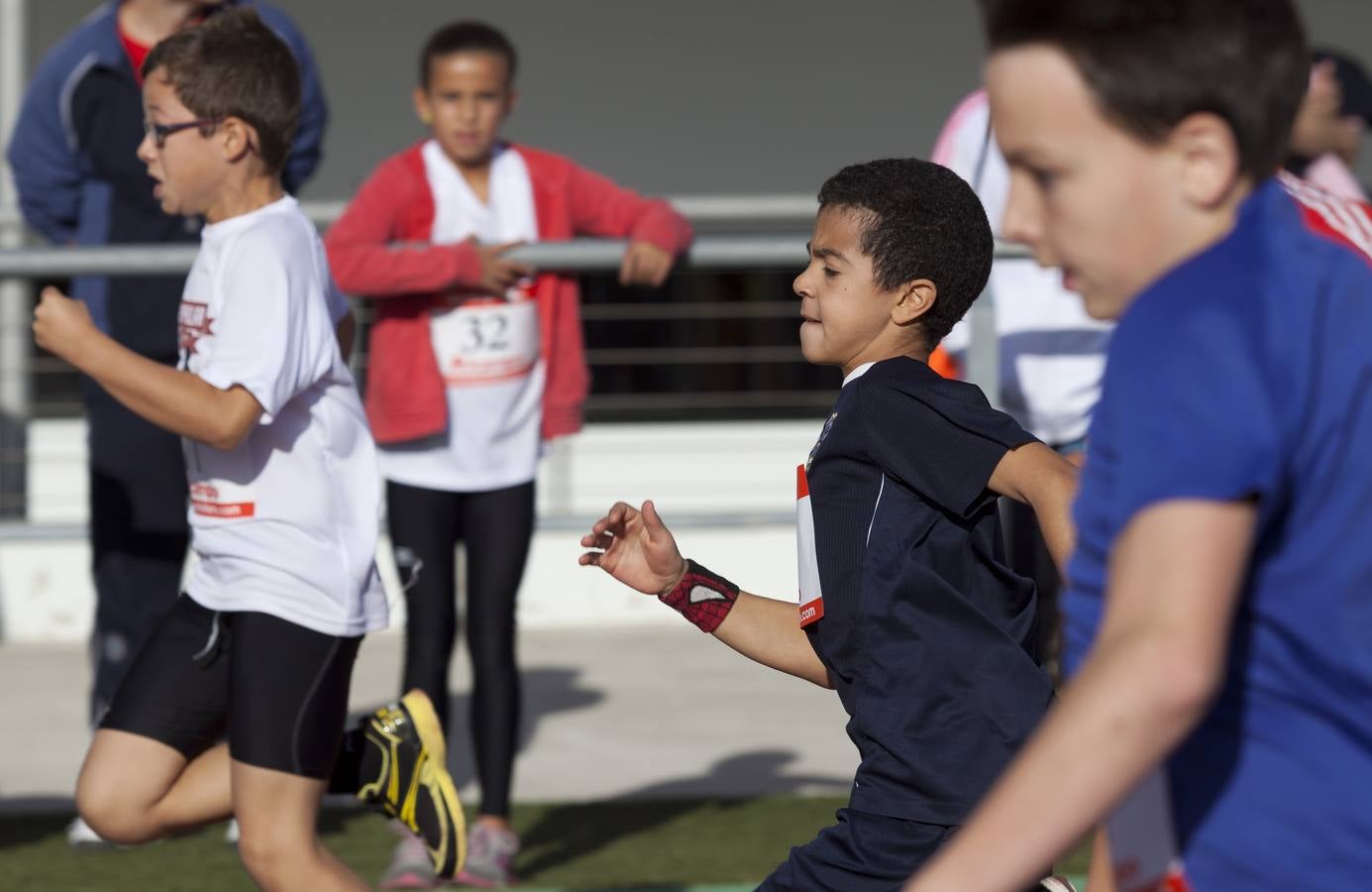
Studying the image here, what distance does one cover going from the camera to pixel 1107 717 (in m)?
1.31

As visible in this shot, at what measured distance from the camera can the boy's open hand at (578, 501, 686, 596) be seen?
2.51 m

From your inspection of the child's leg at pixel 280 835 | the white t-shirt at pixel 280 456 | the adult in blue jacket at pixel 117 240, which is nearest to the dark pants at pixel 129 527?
the adult in blue jacket at pixel 117 240

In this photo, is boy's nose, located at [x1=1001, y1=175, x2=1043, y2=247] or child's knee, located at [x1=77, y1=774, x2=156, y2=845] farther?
child's knee, located at [x1=77, y1=774, x2=156, y2=845]

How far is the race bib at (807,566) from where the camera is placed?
2.50 meters

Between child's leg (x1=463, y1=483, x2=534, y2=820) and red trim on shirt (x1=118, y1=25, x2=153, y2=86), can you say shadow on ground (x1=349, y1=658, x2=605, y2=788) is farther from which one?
red trim on shirt (x1=118, y1=25, x2=153, y2=86)

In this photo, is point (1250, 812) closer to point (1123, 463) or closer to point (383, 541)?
point (1123, 463)

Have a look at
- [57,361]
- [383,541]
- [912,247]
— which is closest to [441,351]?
[912,247]

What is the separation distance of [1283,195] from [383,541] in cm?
559

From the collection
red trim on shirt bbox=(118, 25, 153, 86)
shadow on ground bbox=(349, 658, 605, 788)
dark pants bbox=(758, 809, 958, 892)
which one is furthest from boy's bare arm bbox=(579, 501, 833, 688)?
shadow on ground bbox=(349, 658, 605, 788)

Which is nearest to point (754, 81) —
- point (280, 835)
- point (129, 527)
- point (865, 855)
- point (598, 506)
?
point (598, 506)

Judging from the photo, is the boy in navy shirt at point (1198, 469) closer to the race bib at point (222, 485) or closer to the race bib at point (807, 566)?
the race bib at point (807, 566)

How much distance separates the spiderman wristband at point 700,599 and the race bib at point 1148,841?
3.59ft

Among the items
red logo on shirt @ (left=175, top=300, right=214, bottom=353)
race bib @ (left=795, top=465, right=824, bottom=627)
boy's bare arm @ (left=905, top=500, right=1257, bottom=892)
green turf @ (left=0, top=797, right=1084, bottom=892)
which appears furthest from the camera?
green turf @ (left=0, top=797, right=1084, bottom=892)

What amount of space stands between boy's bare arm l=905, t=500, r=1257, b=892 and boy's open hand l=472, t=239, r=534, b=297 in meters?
3.00
